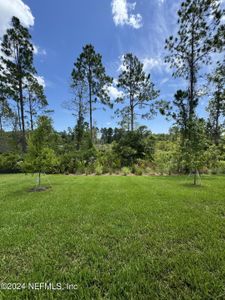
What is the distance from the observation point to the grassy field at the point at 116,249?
1893 millimetres

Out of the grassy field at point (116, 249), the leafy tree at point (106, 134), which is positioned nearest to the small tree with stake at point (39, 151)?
the grassy field at point (116, 249)

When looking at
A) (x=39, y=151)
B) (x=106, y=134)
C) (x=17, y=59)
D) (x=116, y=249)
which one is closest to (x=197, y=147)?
(x=116, y=249)

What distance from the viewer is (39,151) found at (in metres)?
7.50

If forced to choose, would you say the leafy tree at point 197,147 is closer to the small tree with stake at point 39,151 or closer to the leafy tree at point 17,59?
the small tree with stake at point 39,151

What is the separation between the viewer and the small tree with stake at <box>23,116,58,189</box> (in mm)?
7400

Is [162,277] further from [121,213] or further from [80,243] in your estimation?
[121,213]

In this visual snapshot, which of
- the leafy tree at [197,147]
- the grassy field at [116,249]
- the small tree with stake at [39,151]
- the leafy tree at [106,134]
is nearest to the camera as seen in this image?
the grassy field at [116,249]

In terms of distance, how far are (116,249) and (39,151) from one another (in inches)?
238

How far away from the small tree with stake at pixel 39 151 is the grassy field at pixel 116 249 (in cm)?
262

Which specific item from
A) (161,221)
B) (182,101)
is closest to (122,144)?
(182,101)

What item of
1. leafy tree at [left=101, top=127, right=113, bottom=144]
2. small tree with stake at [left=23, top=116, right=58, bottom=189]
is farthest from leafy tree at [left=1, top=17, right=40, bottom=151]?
leafy tree at [left=101, top=127, right=113, bottom=144]

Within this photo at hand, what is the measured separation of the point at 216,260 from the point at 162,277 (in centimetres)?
87

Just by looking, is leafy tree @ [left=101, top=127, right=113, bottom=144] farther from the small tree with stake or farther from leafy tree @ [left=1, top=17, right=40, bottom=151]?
the small tree with stake

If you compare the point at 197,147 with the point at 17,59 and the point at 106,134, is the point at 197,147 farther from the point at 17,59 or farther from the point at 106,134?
the point at 106,134
